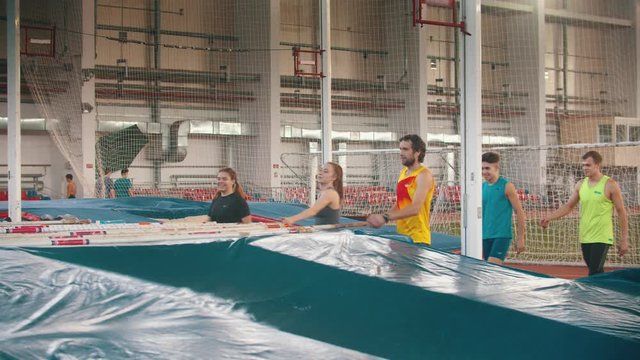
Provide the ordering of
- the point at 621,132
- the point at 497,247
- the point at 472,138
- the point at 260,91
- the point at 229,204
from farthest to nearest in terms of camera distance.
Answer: the point at 621,132 → the point at 260,91 → the point at 229,204 → the point at 497,247 → the point at 472,138

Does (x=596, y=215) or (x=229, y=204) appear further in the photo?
(x=229, y=204)

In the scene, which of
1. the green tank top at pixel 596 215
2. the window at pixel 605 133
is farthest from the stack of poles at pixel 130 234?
the window at pixel 605 133

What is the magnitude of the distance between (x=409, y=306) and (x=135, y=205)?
297 inches

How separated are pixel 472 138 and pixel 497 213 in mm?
719

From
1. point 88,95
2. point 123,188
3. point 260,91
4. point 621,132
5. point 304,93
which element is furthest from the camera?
point 621,132

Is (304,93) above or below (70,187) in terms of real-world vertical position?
above

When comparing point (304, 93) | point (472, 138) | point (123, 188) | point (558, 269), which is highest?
point (304, 93)

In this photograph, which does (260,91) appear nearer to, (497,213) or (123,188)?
(123,188)

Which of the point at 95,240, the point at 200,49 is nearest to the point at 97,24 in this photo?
the point at 200,49

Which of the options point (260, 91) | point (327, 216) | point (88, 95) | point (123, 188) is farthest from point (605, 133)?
point (327, 216)

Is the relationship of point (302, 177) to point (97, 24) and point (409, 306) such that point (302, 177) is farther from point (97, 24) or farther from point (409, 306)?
point (409, 306)

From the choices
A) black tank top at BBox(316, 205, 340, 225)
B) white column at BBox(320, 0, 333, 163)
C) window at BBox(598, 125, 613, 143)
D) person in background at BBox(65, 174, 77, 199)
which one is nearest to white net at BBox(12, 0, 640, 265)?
window at BBox(598, 125, 613, 143)

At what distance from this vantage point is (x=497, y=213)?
5.59m

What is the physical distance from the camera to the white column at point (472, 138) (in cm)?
526
